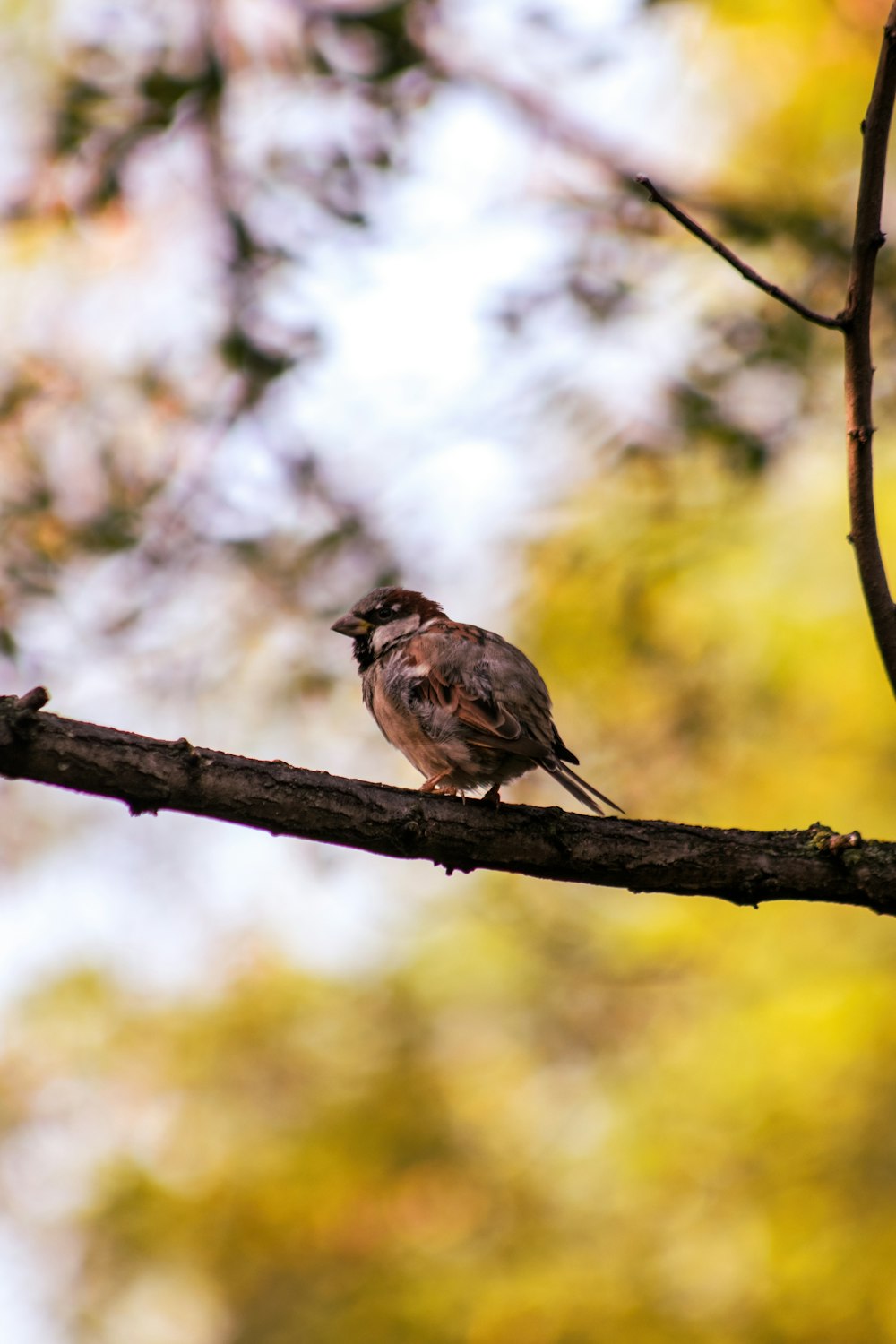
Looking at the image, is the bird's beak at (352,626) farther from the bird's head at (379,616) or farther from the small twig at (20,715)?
the small twig at (20,715)

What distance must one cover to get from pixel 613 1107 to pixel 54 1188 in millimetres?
4400

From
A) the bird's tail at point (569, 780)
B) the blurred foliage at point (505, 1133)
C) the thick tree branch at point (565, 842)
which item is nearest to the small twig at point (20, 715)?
the thick tree branch at point (565, 842)

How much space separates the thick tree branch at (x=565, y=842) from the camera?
10.4 feet

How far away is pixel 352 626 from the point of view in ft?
17.9

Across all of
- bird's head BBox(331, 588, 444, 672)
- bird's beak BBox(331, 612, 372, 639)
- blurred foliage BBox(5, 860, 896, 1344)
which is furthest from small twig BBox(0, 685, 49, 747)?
blurred foliage BBox(5, 860, 896, 1344)

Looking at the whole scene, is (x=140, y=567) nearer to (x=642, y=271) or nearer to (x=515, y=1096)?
(x=642, y=271)

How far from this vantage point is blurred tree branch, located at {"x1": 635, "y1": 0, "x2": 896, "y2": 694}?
2783mm

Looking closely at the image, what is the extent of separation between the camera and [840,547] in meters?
8.34

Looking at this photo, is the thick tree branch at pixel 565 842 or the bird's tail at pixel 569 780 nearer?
the thick tree branch at pixel 565 842

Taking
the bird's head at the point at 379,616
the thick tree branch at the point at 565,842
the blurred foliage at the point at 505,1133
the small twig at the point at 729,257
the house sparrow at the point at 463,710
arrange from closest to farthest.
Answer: the small twig at the point at 729,257, the thick tree branch at the point at 565,842, the house sparrow at the point at 463,710, the bird's head at the point at 379,616, the blurred foliage at the point at 505,1133

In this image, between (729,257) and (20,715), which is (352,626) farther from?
(729,257)

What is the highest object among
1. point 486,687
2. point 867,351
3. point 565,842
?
point 486,687

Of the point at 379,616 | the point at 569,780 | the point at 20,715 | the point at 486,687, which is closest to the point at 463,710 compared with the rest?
the point at 486,687

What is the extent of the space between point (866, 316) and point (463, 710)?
184cm
